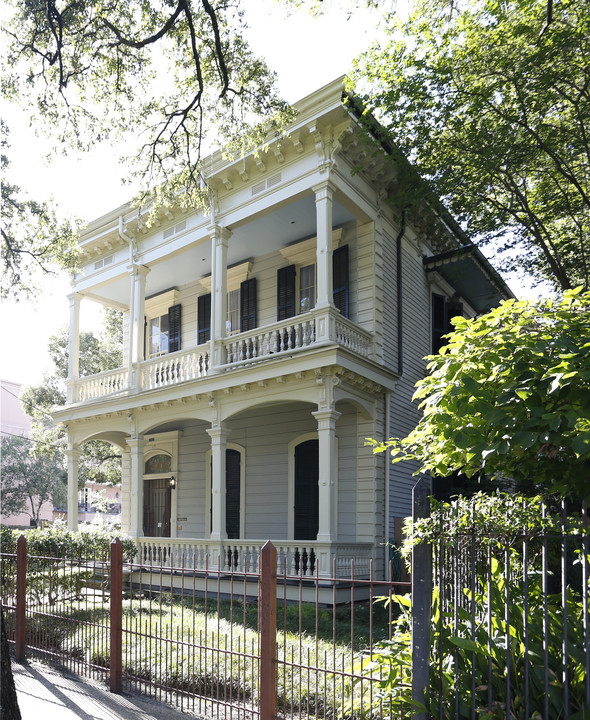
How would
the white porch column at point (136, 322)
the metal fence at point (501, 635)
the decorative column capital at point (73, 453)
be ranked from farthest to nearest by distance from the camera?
the decorative column capital at point (73, 453) < the white porch column at point (136, 322) < the metal fence at point (501, 635)

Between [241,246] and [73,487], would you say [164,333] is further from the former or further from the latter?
[73,487]

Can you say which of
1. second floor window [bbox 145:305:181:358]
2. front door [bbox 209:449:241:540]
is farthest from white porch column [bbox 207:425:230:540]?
second floor window [bbox 145:305:181:358]

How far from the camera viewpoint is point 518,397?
394cm

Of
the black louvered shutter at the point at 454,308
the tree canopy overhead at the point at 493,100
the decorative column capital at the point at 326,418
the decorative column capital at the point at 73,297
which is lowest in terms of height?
A: the decorative column capital at the point at 326,418

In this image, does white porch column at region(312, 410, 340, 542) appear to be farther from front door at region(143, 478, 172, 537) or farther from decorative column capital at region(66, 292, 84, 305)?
decorative column capital at region(66, 292, 84, 305)

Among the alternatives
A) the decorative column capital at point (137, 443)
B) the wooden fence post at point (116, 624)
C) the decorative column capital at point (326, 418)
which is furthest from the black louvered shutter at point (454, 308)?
the wooden fence post at point (116, 624)

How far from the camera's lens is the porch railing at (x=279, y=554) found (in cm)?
1188

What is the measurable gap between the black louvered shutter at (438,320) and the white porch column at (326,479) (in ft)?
20.7

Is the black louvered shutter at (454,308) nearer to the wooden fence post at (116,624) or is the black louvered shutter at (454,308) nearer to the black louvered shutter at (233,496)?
the black louvered shutter at (233,496)

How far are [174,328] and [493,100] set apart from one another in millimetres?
10658

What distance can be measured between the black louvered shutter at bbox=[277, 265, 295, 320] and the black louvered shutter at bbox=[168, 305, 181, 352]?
423 centimetres

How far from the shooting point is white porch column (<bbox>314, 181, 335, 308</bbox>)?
12.5m

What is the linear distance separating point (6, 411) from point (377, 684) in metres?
48.1

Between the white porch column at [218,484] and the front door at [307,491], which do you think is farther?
the front door at [307,491]
